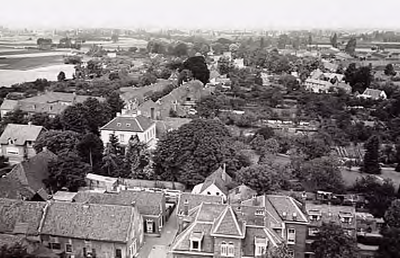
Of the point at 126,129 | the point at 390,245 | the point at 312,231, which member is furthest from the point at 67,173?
the point at 390,245

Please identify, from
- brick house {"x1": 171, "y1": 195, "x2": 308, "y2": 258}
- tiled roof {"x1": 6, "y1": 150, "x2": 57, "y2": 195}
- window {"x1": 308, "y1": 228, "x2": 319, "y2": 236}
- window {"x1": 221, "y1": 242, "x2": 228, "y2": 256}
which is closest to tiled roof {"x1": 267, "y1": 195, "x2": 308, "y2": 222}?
brick house {"x1": 171, "y1": 195, "x2": 308, "y2": 258}

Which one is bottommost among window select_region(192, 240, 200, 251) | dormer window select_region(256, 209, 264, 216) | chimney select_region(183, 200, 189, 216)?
chimney select_region(183, 200, 189, 216)

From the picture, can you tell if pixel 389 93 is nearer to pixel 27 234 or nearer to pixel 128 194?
pixel 128 194

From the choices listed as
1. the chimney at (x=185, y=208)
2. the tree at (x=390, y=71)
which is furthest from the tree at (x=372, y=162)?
the tree at (x=390, y=71)

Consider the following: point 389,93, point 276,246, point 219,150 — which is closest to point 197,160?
point 219,150

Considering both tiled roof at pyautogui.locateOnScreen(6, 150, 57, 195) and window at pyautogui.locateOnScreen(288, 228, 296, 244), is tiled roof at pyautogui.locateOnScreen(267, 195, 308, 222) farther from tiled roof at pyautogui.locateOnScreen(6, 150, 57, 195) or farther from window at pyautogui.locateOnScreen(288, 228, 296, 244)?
tiled roof at pyautogui.locateOnScreen(6, 150, 57, 195)

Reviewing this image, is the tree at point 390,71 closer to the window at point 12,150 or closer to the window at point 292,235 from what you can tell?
the window at point 292,235

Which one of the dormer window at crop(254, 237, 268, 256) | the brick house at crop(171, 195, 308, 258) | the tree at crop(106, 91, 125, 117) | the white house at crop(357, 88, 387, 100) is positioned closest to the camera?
the dormer window at crop(254, 237, 268, 256)
